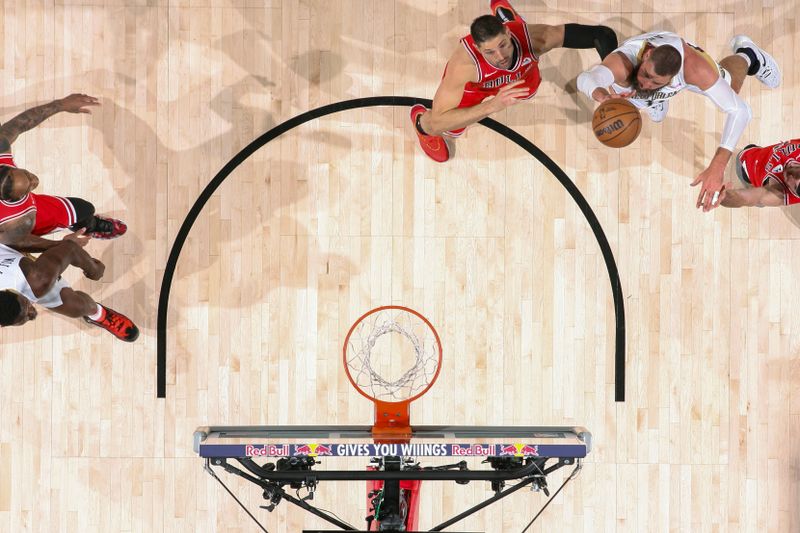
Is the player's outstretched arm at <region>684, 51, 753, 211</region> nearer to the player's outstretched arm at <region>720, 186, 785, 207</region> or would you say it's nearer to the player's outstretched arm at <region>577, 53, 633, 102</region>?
the player's outstretched arm at <region>577, 53, 633, 102</region>

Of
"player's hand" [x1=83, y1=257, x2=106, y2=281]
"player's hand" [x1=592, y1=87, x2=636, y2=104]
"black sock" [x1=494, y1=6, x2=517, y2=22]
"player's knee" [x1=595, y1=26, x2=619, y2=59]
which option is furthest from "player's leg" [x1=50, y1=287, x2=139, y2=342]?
"player's knee" [x1=595, y1=26, x2=619, y2=59]

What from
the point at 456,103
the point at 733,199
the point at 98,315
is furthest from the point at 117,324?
the point at 733,199

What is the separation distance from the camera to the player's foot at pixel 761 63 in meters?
5.38

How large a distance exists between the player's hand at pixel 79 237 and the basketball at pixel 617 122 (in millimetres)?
3946

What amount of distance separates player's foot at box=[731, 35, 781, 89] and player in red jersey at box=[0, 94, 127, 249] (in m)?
4.90

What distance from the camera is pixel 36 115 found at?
5082mm

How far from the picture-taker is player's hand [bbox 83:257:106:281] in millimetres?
5172

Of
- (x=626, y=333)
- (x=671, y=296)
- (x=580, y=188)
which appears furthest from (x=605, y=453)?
(x=580, y=188)

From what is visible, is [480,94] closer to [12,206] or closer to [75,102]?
[75,102]

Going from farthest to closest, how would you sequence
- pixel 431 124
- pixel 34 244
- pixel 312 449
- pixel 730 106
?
pixel 431 124 → pixel 34 244 → pixel 730 106 → pixel 312 449

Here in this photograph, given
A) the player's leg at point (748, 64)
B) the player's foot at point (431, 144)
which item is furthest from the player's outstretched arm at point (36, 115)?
the player's leg at point (748, 64)

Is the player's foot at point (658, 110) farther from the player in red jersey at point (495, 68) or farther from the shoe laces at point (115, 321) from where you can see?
the shoe laces at point (115, 321)

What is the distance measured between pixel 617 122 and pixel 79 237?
410cm

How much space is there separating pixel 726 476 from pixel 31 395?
5.58 metres
